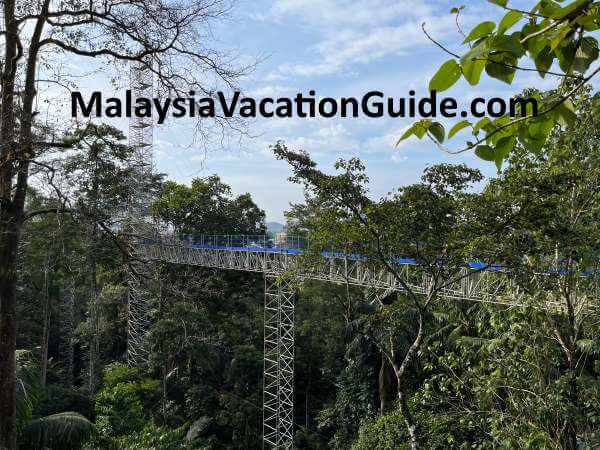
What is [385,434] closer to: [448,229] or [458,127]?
[448,229]

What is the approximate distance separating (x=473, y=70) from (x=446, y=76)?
4 cm

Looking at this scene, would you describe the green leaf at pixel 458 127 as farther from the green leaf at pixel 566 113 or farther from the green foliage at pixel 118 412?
the green foliage at pixel 118 412

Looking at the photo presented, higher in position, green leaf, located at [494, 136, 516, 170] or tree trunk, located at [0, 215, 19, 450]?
green leaf, located at [494, 136, 516, 170]

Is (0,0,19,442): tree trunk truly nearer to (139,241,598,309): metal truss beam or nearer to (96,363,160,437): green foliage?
(139,241,598,309): metal truss beam

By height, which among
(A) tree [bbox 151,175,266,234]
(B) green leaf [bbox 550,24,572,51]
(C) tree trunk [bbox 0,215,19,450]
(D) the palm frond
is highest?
(A) tree [bbox 151,175,266,234]

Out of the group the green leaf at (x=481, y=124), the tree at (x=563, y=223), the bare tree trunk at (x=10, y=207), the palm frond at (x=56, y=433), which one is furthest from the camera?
the palm frond at (x=56, y=433)

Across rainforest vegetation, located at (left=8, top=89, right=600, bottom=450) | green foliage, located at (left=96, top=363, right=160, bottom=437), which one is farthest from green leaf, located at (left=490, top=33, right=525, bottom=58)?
green foliage, located at (left=96, top=363, right=160, bottom=437)

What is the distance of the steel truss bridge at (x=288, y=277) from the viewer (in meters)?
5.36

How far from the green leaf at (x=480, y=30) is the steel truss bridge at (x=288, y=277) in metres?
3.77

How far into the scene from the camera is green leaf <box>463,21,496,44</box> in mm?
598

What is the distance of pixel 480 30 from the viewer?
0.60m

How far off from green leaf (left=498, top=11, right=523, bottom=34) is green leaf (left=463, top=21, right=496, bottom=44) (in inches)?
0.4

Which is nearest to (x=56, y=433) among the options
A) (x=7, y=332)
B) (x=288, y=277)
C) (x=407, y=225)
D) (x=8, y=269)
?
(x=7, y=332)

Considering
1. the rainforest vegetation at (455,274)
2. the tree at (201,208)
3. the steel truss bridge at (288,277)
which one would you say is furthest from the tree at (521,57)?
the tree at (201,208)
